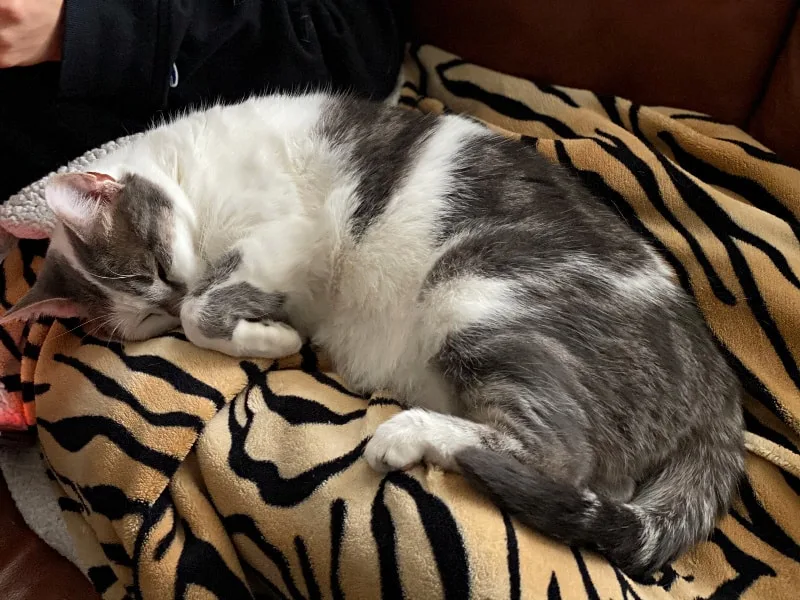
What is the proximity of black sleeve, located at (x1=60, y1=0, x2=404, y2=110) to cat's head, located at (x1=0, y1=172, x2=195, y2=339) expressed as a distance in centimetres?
24

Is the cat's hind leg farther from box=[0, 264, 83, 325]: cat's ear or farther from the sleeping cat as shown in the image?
box=[0, 264, 83, 325]: cat's ear

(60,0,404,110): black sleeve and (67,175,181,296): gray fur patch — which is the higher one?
(60,0,404,110): black sleeve

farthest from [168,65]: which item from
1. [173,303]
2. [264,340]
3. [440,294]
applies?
[440,294]

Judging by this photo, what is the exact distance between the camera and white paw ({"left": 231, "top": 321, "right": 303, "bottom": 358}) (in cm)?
127

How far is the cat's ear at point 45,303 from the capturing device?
50.6 inches

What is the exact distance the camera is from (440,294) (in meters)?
1.24

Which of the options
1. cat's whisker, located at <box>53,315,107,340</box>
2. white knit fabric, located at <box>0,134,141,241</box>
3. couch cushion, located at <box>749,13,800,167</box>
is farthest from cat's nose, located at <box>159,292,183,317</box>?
couch cushion, located at <box>749,13,800,167</box>

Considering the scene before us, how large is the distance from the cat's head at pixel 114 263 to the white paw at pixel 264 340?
17cm

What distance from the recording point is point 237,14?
1.51 m

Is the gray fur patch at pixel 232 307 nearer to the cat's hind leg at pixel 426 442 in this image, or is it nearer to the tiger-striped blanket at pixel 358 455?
the tiger-striped blanket at pixel 358 455

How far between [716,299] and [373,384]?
27.6 inches

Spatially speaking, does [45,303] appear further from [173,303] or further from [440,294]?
[440,294]

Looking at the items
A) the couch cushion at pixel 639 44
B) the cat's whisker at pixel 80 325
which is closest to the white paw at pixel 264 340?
the cat's whisker at pixel 80 325

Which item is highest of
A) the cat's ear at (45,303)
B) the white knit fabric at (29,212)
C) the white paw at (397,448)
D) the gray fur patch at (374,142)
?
the gray fur patch at (374,142)
